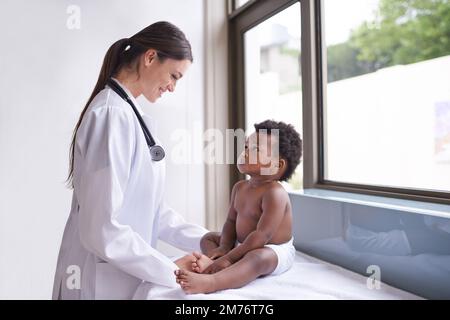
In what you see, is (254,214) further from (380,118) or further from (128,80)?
(380,118)

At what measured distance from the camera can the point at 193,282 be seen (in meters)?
0.79

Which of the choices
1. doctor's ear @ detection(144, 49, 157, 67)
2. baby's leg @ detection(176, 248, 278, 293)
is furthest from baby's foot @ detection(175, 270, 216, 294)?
doctor's ear @ detection(144, 49, 157, 67)

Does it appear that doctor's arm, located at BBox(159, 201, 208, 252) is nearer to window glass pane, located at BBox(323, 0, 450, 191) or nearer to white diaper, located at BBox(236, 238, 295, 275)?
white diaper, located at BBox(236, 238, 295, 275)

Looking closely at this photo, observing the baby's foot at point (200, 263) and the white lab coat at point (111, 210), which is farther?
the baby's foot at point (200, 263)

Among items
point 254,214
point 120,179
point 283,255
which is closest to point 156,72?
point 120,179

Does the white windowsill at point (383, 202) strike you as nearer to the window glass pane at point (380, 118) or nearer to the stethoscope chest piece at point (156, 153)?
the window glass pane at point (380, 118)

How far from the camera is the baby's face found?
0.98 metres

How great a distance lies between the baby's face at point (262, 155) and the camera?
978mm

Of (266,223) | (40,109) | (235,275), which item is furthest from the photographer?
(40,109)

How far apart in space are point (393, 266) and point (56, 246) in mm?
965

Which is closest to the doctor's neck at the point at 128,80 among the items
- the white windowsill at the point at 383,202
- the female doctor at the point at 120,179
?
the female doctor at the point at 120,179

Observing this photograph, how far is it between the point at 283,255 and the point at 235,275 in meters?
0.16

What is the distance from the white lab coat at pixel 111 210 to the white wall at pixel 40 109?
41 centimetres

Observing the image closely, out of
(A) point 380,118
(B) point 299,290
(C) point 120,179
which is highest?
(A) point 380,118
